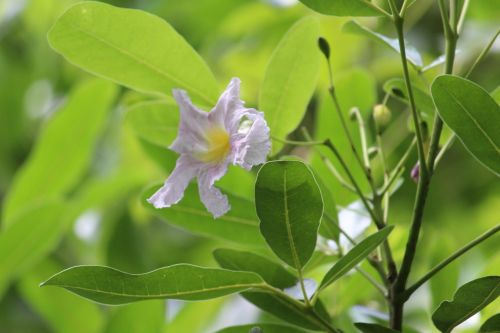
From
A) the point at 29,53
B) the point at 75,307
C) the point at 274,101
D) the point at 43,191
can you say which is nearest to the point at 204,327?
the point at 75,307

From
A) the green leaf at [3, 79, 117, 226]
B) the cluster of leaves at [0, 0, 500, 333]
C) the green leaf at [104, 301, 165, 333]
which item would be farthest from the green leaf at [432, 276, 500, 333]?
the green leaf at [3, 79, 117, 226]

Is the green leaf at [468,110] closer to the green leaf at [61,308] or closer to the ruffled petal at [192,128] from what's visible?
the ruffled petal at [192,128]

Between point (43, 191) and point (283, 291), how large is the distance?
948mm

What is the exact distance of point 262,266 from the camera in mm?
963

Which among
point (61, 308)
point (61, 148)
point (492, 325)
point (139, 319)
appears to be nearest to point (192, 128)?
point (492, 325)

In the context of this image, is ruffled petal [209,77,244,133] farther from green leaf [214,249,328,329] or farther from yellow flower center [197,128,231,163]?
green leaf [214,249,328,329]

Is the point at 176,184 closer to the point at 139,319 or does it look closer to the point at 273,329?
the point at 273,329

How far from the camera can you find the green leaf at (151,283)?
0.83 metres

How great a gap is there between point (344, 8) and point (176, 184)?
0.25 m

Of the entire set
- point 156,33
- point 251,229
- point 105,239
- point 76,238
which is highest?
point 156,33

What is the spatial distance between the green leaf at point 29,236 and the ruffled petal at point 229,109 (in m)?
0.70

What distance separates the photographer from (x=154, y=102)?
107 cm

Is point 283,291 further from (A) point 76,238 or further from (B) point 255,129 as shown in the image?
(A) point 76,238

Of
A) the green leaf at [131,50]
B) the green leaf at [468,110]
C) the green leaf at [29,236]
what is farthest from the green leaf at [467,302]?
the green leaf at [29,236]
